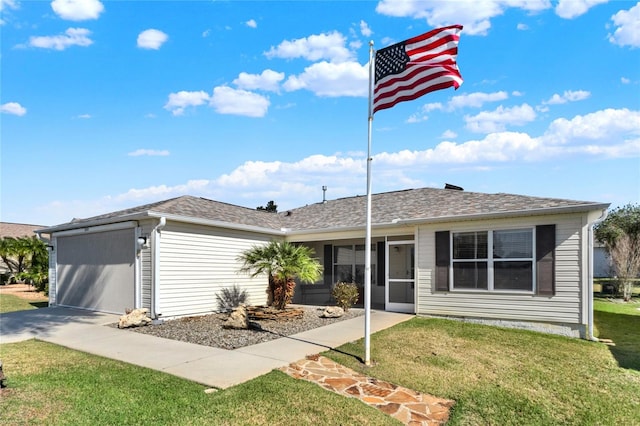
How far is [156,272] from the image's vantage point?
10.4m

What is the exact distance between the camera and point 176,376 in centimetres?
568

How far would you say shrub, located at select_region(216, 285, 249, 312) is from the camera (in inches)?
488

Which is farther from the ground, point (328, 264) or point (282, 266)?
point (282, 266)

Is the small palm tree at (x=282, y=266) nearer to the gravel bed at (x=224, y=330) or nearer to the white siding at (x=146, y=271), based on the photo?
the gravel bed at (x=224, y=330)

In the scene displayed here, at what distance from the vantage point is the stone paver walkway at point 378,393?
4.73m

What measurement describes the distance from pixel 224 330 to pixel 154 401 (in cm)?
481

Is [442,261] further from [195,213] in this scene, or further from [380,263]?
[195,213]

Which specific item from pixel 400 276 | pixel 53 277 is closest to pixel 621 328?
pixel 400 276

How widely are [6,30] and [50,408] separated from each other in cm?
959

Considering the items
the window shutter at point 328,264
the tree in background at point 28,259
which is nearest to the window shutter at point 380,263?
the window shutter at point 328,264

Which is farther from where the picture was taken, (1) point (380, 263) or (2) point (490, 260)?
(1) point (380, 263)

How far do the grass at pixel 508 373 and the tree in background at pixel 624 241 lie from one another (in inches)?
488

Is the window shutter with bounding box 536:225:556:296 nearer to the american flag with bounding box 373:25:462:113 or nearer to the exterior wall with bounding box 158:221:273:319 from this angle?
the american flag with bounding box 373:25:462:113

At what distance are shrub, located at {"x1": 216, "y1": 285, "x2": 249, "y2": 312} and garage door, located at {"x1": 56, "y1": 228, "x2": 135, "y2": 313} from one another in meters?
2.60
